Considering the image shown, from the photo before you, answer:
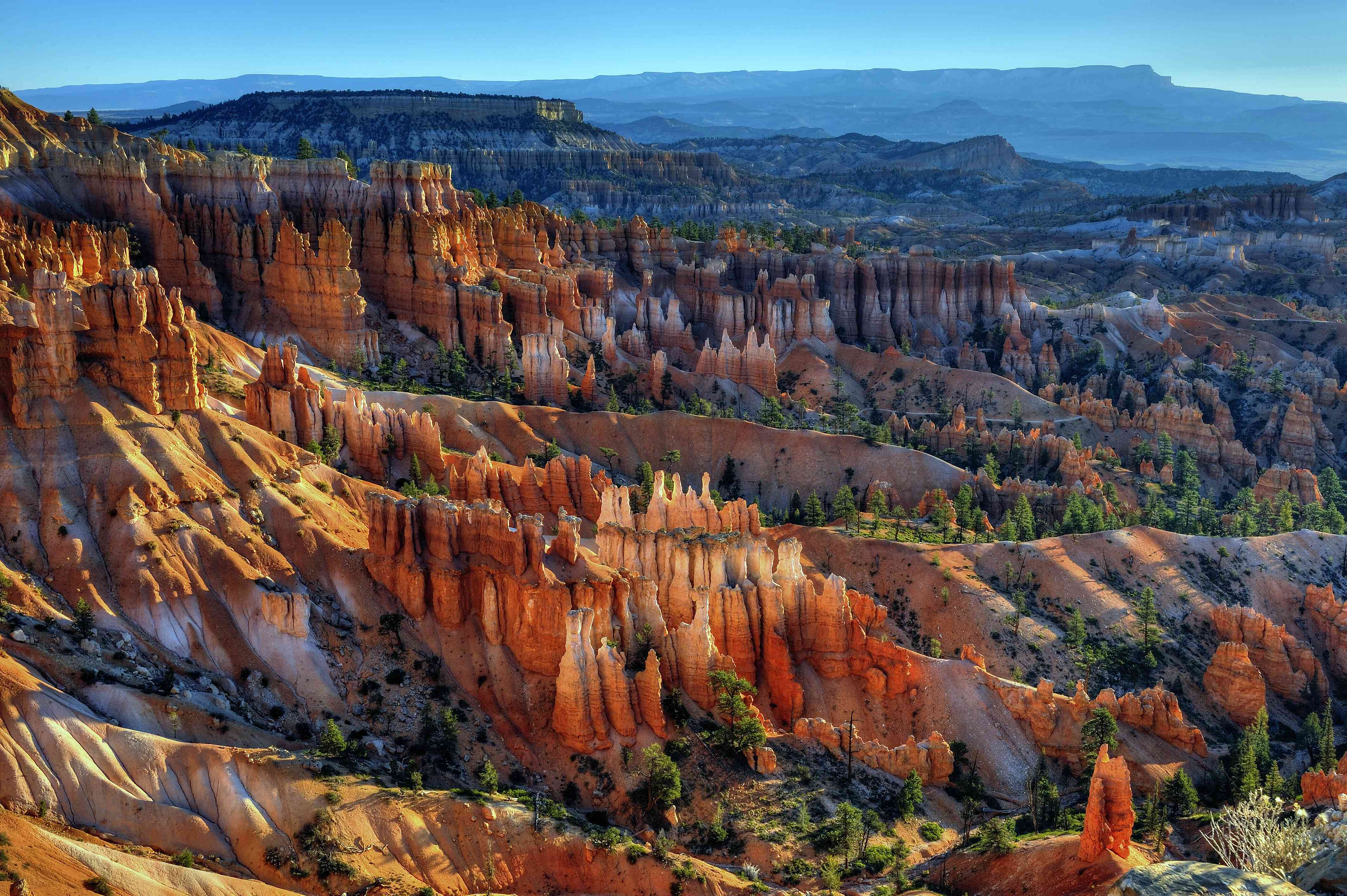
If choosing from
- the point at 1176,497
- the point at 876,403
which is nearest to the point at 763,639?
the point at 1176,497

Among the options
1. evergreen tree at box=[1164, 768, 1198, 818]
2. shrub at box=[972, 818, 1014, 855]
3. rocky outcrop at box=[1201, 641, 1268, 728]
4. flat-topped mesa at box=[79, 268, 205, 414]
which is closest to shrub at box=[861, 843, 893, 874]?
shrub at box=[972, 818, 1014, 855]

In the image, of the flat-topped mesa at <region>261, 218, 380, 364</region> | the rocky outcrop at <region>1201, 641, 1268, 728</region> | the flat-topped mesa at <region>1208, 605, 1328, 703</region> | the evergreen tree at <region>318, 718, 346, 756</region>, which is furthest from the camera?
the flat-topped mesa at <region>261, 218, 380, 364</region>

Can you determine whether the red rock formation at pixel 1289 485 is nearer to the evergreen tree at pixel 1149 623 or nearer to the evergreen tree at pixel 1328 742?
the evergreen tree at pixel 1149 623

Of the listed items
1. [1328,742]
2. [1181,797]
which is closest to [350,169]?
[1181,797]

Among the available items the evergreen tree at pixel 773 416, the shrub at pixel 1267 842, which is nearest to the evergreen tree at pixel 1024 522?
the evergreen tree at pixel 773 416

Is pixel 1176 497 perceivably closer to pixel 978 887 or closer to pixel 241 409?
pixel 978 887

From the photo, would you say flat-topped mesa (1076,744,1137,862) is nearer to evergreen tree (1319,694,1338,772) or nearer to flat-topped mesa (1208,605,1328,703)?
evergreen tree (1319,694,1338,772)
